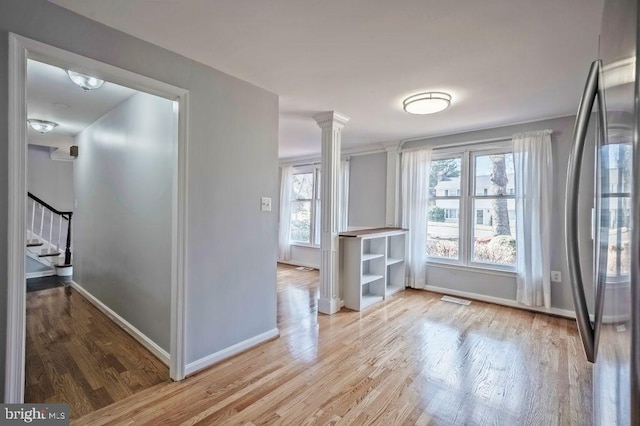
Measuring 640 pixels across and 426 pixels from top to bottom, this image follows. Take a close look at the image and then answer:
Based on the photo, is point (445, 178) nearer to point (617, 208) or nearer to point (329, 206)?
point (329, 206)

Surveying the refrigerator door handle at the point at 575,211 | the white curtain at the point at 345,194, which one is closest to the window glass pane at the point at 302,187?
the white curtain at the point at 345,194

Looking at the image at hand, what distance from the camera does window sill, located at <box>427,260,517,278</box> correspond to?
143 inches

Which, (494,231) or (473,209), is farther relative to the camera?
(473,209)

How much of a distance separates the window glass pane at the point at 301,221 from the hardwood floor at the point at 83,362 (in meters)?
3.58

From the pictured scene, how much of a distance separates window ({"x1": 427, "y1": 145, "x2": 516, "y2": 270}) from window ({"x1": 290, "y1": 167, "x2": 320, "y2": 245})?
7.43ft

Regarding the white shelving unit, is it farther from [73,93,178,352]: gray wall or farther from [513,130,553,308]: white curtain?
[73,93,178,352]: gray wall

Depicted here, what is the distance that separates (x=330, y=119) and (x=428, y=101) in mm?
1066

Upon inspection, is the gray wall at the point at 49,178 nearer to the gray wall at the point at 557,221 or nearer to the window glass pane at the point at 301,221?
the window glass pane at the point at 301,221

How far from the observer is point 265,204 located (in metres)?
2.56

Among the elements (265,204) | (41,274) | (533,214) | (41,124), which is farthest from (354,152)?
(41,274)

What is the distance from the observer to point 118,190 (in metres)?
2.98

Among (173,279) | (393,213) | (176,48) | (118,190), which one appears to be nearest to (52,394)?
(173,279)

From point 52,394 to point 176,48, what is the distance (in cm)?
234

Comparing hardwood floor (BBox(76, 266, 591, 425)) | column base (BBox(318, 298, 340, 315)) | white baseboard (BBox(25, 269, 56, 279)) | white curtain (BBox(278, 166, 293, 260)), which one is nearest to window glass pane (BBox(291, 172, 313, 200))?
white curtain (BBox(278, 166, 293, 260))
